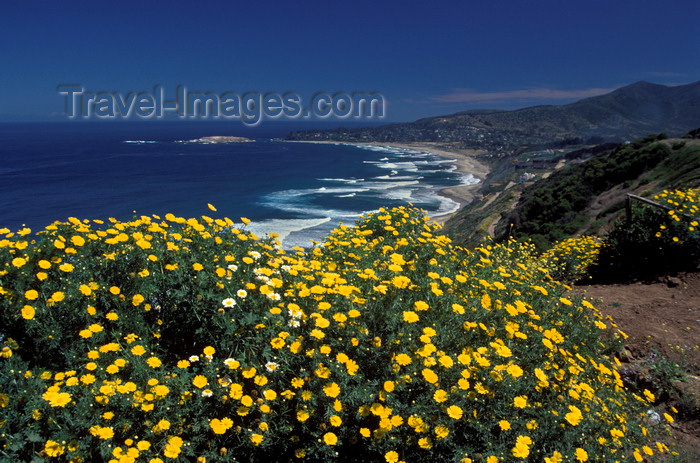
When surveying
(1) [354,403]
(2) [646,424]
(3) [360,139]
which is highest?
(3) [360,139]

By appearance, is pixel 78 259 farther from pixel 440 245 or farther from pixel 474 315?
pixel 440 245

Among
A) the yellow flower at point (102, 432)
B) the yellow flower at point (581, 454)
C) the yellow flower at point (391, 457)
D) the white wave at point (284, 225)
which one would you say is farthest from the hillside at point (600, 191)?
the yellow flower at point (102, 432)

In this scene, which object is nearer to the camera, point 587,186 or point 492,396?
point 492,396

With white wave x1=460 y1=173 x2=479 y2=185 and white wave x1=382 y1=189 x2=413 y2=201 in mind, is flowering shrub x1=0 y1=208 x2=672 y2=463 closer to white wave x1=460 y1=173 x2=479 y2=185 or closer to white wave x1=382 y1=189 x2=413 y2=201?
white wave x1=382 y1=189 x2=413 y2=201

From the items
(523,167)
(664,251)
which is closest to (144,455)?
(664,251)

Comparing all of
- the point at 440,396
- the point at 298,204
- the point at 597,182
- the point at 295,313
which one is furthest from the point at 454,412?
the point at 298,204
